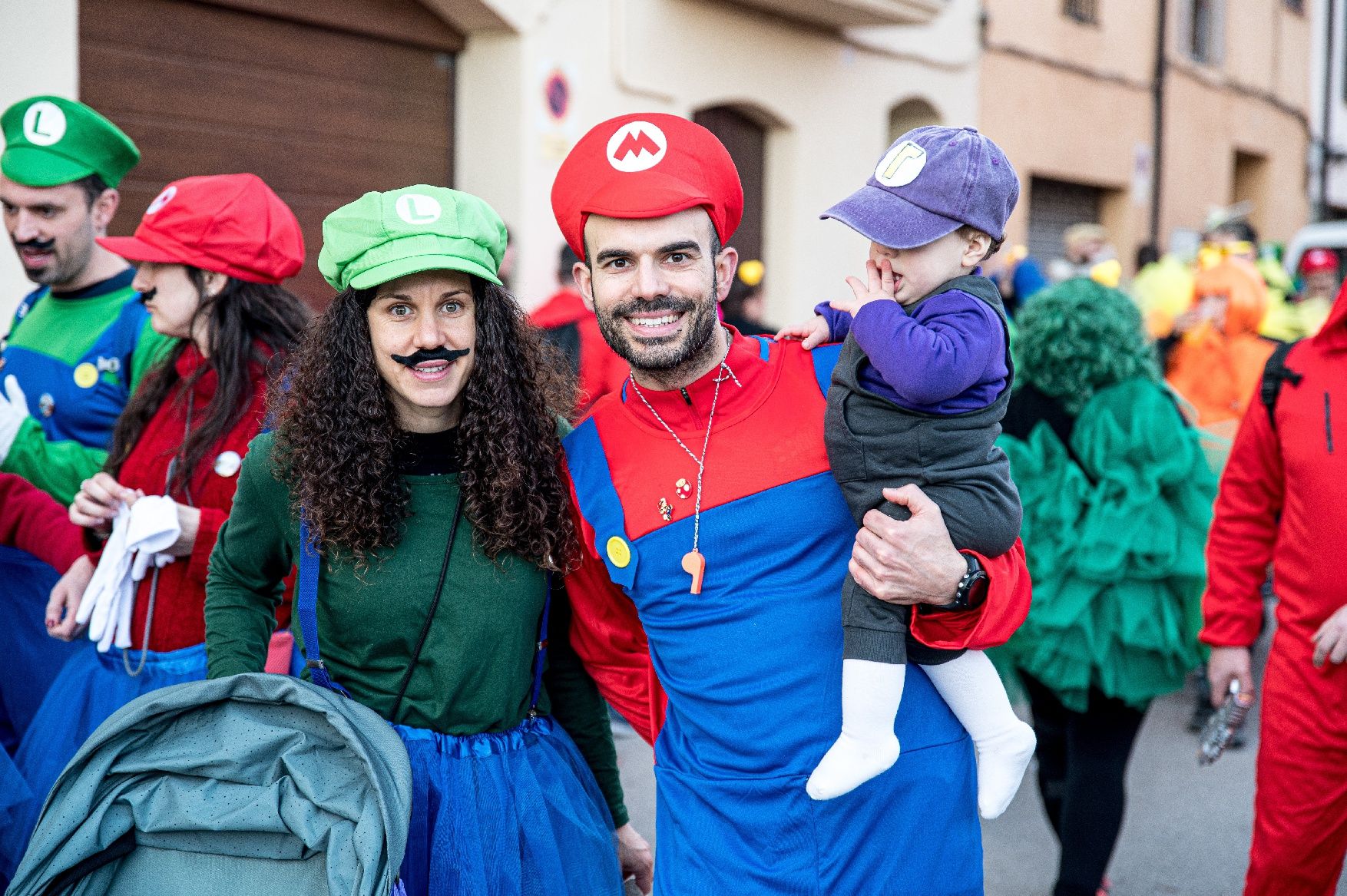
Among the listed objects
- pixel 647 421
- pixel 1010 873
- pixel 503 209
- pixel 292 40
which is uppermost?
pixel 292 40

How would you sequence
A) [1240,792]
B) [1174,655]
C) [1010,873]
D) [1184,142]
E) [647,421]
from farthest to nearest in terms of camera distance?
[1184,142] → [1240,792] → [1010,873] → [1174,655] → [647,421]

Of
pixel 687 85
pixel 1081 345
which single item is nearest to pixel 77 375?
pixel 1081 345

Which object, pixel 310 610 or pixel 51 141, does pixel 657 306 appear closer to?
pixel 310 610

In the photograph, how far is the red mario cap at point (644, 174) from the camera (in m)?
2.26

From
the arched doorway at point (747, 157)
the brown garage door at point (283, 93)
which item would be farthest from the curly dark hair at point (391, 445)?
the arched doorway at point (747, 157)

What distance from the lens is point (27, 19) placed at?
5672mm

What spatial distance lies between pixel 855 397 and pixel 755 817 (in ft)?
2.48

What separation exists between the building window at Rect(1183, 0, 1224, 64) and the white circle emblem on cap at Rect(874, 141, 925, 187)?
52.0ft

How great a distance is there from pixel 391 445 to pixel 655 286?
1.98 feet

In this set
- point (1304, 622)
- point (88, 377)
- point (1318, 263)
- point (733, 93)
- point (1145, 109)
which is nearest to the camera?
point (1304, 622)

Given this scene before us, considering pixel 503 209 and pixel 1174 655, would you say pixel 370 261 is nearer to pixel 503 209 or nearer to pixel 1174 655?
pixel 1174 655

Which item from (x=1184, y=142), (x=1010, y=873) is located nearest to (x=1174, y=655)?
(x=1010, y=873)

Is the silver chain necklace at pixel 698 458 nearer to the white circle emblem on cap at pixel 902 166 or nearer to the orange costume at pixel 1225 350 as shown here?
the white circle emblem on cap at pixel 902 166

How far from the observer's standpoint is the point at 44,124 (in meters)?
3.86
